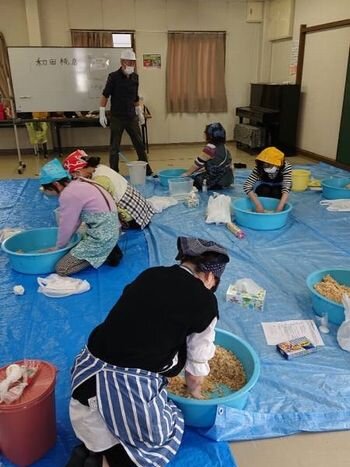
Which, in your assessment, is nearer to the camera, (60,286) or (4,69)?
(60,286)

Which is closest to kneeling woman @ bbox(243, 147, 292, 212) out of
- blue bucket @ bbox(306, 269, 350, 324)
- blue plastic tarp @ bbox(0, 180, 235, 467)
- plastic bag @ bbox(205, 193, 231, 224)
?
A: plastic bag @ bbox(205, 193, 231, 224)

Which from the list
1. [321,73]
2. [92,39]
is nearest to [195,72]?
[92,39]

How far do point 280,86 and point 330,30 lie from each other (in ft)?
3.29

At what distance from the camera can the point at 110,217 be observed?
8.41 feet

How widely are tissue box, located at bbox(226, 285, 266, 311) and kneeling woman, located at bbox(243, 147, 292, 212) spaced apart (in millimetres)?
1282

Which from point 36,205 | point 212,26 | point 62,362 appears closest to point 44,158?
point 36,205

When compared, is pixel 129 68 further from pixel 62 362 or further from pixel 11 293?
pixel 62 362

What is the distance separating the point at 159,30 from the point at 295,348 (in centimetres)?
654

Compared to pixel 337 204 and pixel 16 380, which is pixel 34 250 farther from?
pixel 337 204

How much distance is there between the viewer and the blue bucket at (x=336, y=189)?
155 inches

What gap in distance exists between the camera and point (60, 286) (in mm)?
2395

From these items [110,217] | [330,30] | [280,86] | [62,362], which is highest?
[330,30]

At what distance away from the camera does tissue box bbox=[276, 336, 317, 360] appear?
6.04 feet

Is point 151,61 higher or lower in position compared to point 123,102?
higher
